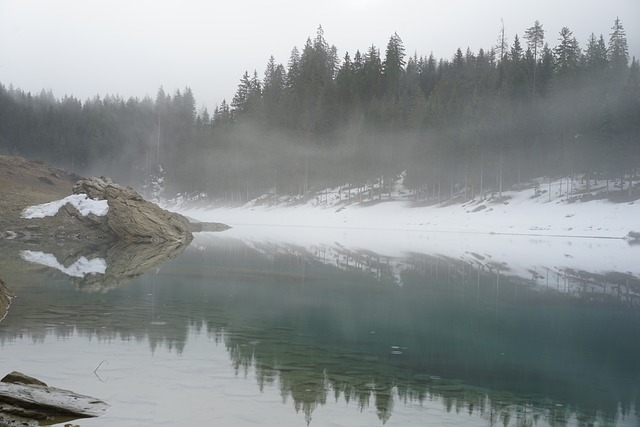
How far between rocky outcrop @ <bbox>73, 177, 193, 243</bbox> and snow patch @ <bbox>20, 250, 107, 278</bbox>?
382 inches

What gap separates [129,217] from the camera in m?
40.7

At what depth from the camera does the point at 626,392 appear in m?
9.28

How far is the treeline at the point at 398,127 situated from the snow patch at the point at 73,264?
179 ft

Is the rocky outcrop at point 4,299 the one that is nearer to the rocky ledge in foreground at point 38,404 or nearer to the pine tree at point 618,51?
the rocky ledge in foreground at point 38,404

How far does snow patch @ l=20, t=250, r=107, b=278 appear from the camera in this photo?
23.1 m

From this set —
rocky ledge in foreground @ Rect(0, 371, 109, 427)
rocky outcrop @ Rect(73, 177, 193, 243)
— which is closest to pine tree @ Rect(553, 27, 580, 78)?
rocky outcrop @ Rect(73, 177, 193, 243)

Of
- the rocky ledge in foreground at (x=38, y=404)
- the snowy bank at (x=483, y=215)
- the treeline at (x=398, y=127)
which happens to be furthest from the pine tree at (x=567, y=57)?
the rocky ledge in foreground at (x=38, y=404)

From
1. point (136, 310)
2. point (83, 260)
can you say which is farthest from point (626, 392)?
point (83, 260)

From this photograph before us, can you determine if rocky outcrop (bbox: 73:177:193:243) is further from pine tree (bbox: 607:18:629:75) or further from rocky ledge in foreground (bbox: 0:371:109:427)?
pine tree (bbox: 607:18:629:75)

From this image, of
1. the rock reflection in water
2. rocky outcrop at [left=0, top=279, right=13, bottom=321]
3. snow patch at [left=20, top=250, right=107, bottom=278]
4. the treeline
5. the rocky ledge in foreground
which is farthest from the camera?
the treeline

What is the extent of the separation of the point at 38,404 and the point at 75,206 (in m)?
39.2

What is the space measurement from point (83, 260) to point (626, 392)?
83.7 feet

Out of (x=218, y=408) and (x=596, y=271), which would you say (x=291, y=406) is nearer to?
(x=218, y=408)

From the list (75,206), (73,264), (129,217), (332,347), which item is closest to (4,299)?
(332,347)
